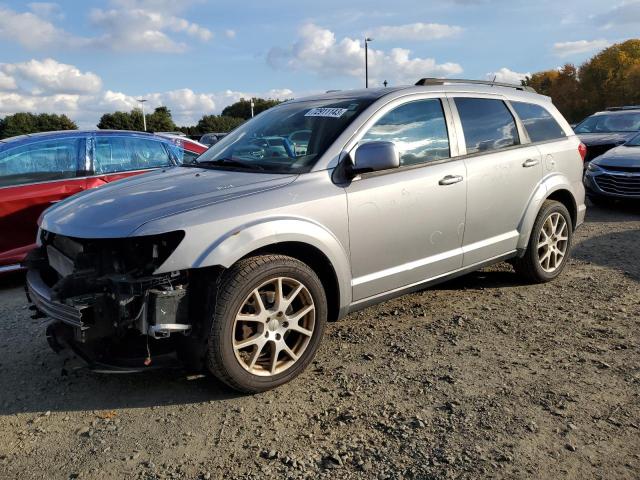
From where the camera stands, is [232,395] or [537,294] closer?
[232,395]

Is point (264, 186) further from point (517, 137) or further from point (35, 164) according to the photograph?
point (35, 164)

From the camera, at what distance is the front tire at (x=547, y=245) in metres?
5.02

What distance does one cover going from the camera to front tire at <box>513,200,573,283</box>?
16.5 feet

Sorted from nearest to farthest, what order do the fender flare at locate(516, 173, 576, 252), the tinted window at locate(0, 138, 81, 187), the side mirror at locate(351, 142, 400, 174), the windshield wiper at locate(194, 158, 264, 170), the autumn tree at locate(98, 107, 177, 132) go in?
1. the side mirror at locate(351, 142, 400, 174)
2. the windshield wiper at locate(194, 158, 264, 170)
3. the fender flare at locate(516, 173, 576, 252)
4. the tinted window at locate(0, 138, 81, 187)
5. the autumn tree at locate(98, 107, 177, 132)

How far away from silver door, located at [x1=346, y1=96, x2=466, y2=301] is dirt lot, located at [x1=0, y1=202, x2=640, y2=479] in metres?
0.50

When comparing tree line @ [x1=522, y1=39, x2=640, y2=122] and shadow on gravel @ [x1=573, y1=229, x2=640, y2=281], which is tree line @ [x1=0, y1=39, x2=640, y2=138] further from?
shadow on gravel @ [x1=573, y1=229, x2=640, y2=281]

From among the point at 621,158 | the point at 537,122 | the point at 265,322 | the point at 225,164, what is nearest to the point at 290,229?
the point at 265,322

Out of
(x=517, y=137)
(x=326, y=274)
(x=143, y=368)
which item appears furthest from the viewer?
(x=517, y=137)

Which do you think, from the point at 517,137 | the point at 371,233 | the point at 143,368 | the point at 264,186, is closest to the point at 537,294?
the point at 517,137

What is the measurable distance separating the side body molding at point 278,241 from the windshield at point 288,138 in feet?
1.51

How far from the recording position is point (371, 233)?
369 cm

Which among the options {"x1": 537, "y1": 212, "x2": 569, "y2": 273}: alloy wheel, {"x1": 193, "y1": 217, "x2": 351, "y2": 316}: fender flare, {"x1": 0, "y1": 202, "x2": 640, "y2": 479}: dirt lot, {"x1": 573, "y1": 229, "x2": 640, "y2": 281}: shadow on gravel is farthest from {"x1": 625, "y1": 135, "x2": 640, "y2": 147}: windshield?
{"x1": 193, "y1": 217, "x2": 351, "y2": 316}: fender flare

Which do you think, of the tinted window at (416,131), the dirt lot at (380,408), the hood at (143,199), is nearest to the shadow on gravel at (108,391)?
the dirt lot at (380,408)

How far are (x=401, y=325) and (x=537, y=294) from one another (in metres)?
1.48
